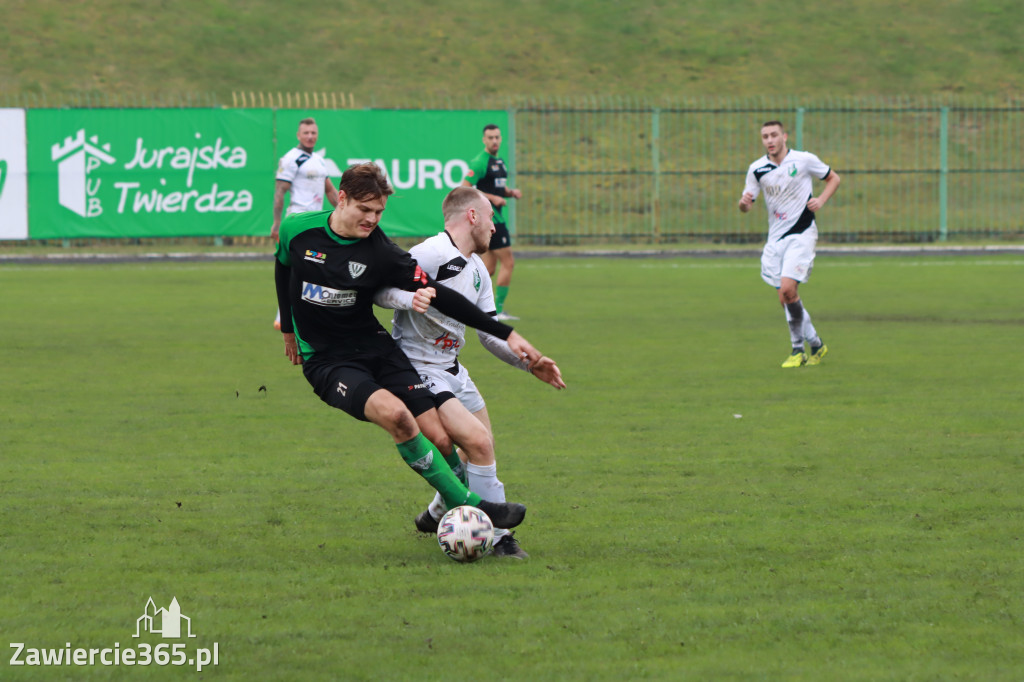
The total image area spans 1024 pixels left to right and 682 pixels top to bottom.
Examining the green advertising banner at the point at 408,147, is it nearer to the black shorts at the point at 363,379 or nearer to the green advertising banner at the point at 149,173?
the green advertising banner at the point at 149,173

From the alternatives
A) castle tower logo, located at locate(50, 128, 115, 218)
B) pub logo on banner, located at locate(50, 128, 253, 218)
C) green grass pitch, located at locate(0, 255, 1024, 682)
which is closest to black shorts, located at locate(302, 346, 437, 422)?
green grass pitch, located at locate(0, 255, 1024, 682)

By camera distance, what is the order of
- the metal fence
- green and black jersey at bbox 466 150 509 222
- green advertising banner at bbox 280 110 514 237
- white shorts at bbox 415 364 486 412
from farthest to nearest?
1. the metal fence
2. green advertising banner at bbox 280 110 514 237
3. green and black jersey at bbox 466 150 509 222
4. white shorts at bbox 415 364 486 412

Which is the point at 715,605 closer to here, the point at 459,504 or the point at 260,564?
the point at 459,504

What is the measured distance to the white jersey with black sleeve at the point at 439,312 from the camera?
6059 millimetres

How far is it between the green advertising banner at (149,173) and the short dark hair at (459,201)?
849 inches

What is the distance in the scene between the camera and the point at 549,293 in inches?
765

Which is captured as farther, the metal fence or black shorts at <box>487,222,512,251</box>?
the metal fence

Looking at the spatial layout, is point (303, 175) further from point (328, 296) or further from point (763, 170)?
point (328, 296)

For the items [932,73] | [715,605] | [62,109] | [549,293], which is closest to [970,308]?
[549,293]

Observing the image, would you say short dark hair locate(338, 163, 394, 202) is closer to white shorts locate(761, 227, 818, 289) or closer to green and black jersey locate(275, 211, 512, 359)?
green and black jersey locate(275, 211, 512, 359)

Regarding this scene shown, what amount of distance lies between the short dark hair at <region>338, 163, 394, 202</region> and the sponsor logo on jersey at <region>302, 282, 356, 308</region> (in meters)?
0.41

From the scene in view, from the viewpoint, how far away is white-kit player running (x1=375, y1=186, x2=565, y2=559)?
19.4 ft

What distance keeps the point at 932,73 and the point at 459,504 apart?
45593 millimetres

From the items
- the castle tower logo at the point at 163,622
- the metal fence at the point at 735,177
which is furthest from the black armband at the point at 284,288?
the metal fence at the point at 735,177
